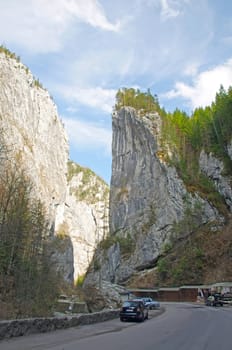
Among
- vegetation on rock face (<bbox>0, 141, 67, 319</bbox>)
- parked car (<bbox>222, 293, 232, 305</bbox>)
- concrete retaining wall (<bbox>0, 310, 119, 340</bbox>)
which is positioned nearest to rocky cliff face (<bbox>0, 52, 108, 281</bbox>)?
parked car (<bbox>222, 293, 232, 305</bbox>)

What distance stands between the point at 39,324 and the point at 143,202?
218 feet

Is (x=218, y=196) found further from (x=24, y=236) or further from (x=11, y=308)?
(x=11, y=308)

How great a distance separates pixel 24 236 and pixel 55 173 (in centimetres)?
6606

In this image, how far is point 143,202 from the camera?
8094 cm

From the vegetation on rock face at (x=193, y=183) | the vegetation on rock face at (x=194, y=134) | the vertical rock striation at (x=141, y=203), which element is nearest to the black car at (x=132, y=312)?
the vegetation on rock face at (x=193, y=183)

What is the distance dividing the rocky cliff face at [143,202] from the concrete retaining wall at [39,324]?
2011 inches

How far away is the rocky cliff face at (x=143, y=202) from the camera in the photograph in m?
71.5

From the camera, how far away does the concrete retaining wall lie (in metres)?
12.8

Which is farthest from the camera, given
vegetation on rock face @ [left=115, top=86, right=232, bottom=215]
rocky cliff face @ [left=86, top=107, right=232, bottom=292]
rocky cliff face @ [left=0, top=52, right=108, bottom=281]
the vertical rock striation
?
vegetation on rock face @ [left=115, top=86, right=232, bottom=215]

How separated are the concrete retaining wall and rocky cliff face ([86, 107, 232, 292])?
168 feet

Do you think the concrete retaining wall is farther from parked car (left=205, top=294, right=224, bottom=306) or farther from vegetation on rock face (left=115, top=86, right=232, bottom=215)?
vegetation on rock face (left=115, top=86, right=232, bottom=215)

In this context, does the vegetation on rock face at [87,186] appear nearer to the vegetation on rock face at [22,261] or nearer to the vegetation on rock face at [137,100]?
the vegetation on rock face at [137,100]

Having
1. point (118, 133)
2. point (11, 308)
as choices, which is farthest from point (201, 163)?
point (11, 308)

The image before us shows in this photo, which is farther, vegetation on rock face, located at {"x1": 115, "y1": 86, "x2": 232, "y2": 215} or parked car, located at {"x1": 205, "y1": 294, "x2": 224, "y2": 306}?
vegetation on rock face, located at {"x1": 115, "y1": 86, "x2": 232, "y2": 215}
